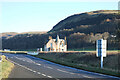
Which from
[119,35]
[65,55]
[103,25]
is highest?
[103,25]

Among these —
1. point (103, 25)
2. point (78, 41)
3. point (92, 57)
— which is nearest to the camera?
point (92, 57)

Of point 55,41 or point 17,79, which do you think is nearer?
point 17,79

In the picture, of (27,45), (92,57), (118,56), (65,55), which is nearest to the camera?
(118,56)

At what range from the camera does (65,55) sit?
63500mm

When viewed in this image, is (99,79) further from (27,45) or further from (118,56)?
(27,45)

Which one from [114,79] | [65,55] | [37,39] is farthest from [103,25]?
[114,79]

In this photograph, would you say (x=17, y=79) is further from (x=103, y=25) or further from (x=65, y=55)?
(x=103, y=25)

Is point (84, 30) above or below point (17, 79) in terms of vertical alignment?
above

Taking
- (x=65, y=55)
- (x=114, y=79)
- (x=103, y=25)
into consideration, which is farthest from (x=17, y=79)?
(x=103, y=25)

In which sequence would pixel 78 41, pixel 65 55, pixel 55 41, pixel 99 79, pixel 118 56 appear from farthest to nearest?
pixel 78 41 → pixel 55 41 → pixel 65 55 → pixel 118 56 → pixel 99 79

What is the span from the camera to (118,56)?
133ft

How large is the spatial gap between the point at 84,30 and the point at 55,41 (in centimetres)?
8364

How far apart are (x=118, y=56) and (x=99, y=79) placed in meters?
→ 22.6

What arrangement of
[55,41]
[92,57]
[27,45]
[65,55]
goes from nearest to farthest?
1. [92,57]
2. [65,55]
3. [55,41]
4. [27,45]
